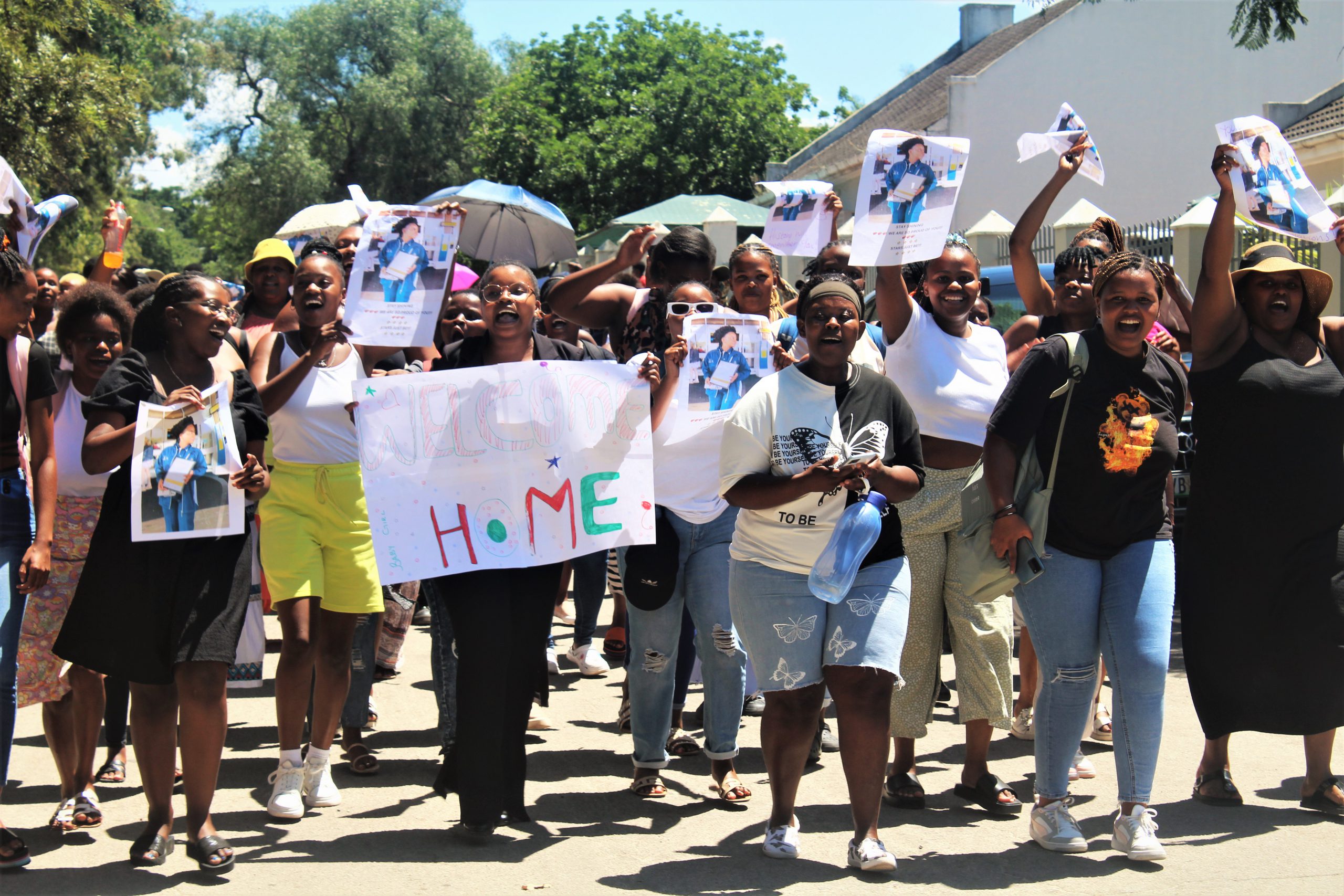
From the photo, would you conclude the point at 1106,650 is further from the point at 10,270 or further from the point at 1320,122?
the point at 1320,122

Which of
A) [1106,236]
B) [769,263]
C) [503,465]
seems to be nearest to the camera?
[503,465]

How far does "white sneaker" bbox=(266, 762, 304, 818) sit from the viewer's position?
5508mm

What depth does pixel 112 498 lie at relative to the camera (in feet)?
16.1

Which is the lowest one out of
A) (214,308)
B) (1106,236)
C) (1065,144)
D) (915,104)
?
(214,308)

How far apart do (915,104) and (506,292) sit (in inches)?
1366

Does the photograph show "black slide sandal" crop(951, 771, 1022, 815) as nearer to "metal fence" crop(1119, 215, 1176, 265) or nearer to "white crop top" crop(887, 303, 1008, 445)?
"white crop top" crop(887, 303, 1008, 445)

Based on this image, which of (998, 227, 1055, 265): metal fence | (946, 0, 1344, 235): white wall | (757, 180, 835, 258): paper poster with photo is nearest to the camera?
(757, 180, 835, 258): paper poster with photo

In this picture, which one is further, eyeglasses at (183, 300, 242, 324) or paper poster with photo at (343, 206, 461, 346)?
paper poster with photo at (343, 206, 461, 346)

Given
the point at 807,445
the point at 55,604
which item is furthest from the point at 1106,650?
the point at 55,604

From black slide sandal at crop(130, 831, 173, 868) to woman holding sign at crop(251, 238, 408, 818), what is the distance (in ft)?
2.21

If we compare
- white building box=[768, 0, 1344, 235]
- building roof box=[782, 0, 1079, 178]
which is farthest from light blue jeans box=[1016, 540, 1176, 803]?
building roof box=[782, 0, 1079, 178]

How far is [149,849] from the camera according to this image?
491 centimetres

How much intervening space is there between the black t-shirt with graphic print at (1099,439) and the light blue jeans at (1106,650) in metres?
0.08

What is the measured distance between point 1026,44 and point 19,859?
2926 centimetres
